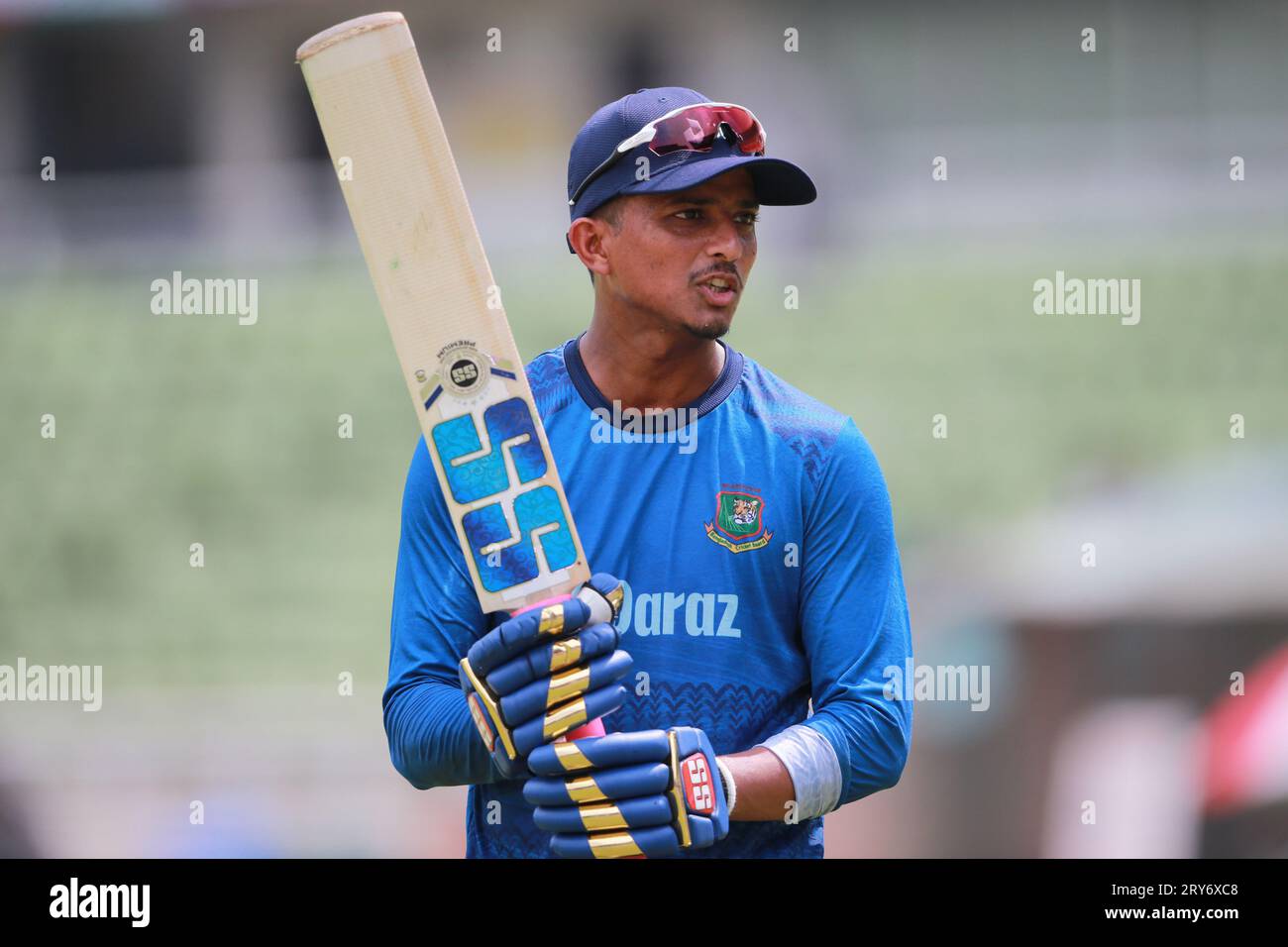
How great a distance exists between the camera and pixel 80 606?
6.31m

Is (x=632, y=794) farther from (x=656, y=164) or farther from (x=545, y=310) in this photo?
(x=545, y=310)

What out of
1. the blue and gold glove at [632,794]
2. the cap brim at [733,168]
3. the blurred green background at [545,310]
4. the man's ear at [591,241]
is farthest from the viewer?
the blurred green background at [545,310]

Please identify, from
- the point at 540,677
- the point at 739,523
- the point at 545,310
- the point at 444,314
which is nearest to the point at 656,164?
the point at 444,314

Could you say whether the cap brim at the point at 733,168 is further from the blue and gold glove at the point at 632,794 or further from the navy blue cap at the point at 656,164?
the blue and gold glove at the point at 632,794

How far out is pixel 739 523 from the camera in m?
1.80

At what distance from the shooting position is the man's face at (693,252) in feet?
5.90

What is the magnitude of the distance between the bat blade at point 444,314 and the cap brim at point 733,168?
23 cm

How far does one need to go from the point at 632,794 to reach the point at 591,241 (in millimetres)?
689

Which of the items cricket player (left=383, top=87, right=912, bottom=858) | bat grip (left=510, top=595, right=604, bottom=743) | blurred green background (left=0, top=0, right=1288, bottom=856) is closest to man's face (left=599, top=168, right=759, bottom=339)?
cricket player (left=383, top=87, right=912, bottom=858)

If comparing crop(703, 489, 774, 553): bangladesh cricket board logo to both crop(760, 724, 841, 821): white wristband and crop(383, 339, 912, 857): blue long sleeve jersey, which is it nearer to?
crop(383, 339, 912, 857): blue long sleeve jersey

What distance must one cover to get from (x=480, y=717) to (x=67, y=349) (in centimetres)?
581

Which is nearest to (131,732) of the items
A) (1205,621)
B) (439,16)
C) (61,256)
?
(61,256)

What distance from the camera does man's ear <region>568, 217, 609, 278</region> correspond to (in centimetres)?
188

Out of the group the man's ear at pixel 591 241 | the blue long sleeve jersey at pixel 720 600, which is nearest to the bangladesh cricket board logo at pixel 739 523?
the blue long sleeve jersey at pixel 720 600
